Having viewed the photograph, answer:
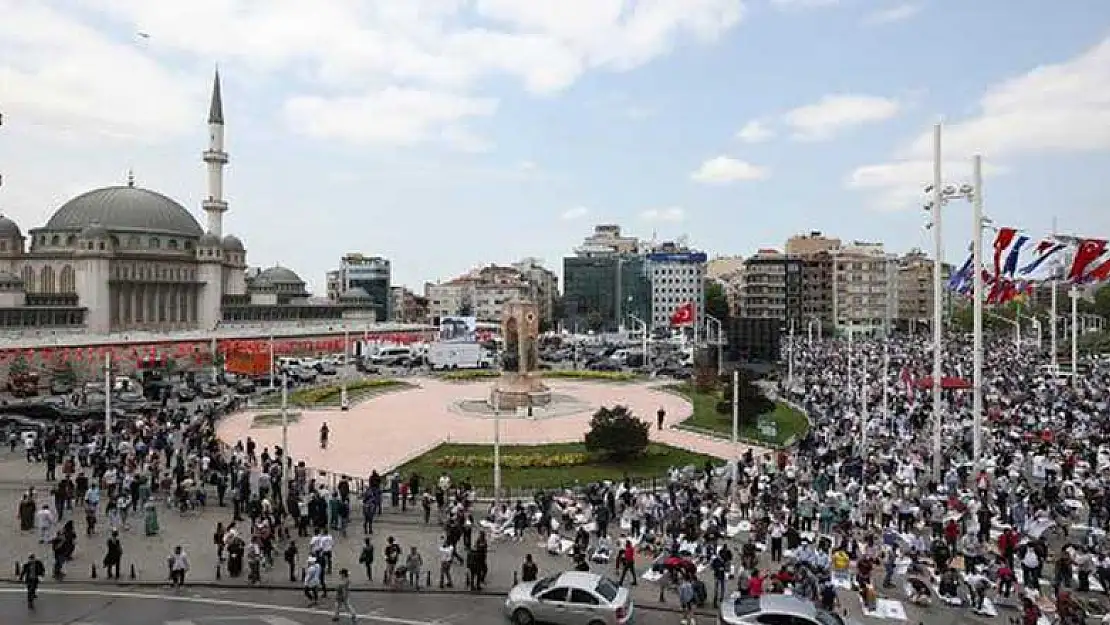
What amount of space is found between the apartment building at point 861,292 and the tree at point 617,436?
301 feet

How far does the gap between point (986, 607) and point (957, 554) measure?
121 inches

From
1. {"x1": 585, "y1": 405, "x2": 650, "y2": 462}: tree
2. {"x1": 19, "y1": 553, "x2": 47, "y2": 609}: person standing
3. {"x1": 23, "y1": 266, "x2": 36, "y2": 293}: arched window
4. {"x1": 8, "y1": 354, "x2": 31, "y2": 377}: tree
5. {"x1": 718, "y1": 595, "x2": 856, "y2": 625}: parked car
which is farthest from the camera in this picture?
{"x1": 23, "y1": 266, "x2": 36, "y2": 293}: arched window

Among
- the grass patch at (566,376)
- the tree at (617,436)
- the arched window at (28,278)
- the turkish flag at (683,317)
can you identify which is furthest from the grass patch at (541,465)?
the arched window at (28,278)

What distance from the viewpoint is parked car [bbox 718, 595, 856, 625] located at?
1307 cm

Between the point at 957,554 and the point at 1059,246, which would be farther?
the point at 1059,246

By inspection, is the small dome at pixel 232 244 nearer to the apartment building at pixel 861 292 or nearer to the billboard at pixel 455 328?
the billboard at pixel 455 328

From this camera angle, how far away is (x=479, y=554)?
662 inches

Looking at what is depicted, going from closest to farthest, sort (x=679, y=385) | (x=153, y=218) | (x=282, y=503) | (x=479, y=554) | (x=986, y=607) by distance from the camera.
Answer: (x=986, y=607)
(x=479, y=554)
(x=282, y=503)
(x=679, y=385)
(x=153, y=218)

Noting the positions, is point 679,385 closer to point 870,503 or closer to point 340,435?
point 340,435

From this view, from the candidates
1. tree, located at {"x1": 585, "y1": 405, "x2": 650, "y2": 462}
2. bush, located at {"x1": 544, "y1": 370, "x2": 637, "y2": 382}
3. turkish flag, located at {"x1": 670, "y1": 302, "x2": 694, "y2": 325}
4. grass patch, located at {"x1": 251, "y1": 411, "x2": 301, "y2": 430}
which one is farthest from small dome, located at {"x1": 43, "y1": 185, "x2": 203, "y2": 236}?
tree, located at {"x1": 585, "y1": 405, "x2": 650, "y2": 462}

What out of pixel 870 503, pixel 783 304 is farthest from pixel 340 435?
pixel 783 304

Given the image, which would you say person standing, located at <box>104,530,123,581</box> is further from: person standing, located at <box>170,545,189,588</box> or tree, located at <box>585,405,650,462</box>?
tree, located at <box>585,405,650,462</box>

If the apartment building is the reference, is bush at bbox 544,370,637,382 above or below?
below

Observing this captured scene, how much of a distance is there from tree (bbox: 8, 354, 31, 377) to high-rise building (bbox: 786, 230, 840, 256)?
10029 cm
